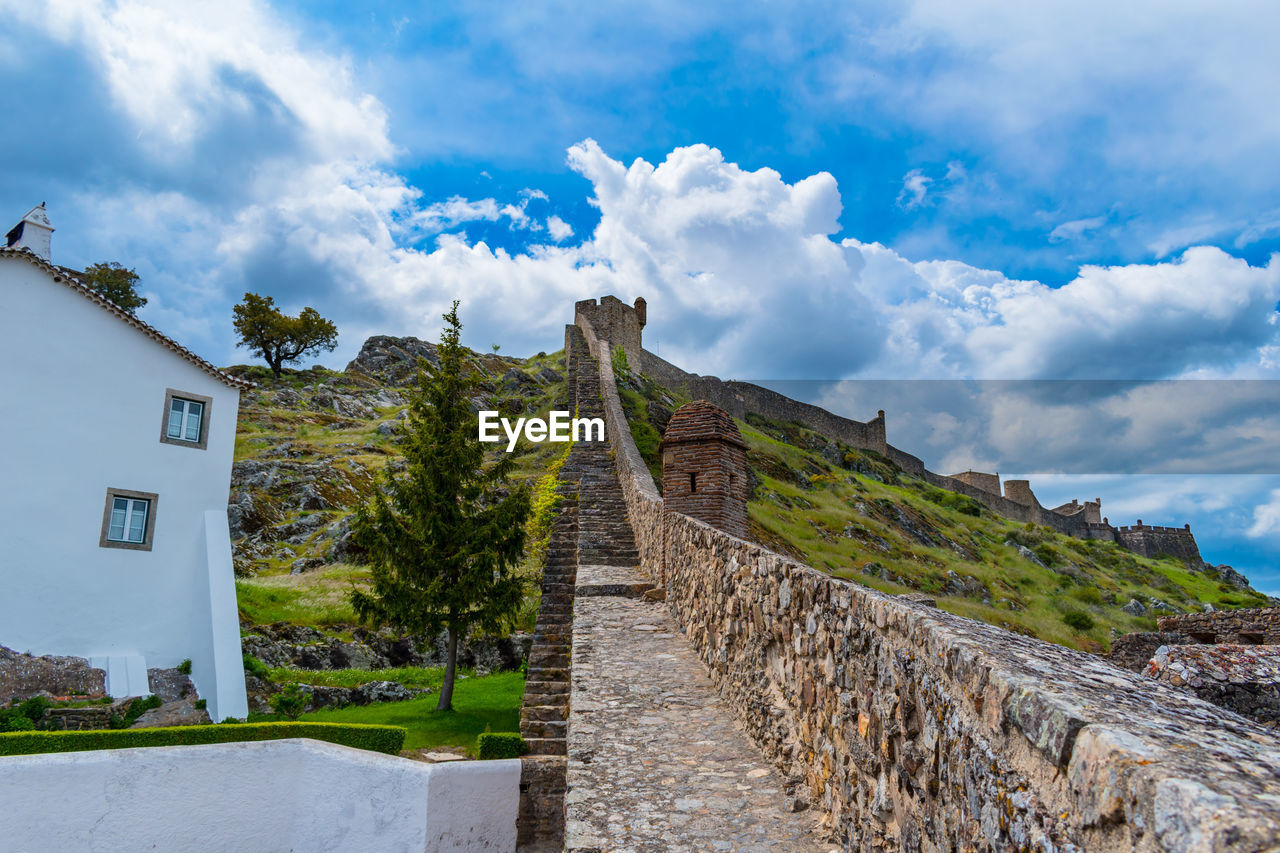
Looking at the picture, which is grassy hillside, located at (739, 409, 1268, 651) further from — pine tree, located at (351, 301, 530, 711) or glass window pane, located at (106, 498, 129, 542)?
glass window pane, located at (106, 498, 129, 542)

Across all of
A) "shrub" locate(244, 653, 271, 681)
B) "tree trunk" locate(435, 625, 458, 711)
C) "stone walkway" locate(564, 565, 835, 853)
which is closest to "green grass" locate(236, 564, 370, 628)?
"shrub" locate(244, 653, 271, 681)

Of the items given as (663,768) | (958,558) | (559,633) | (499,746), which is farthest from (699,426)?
(958,558)

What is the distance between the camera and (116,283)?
4759 cm

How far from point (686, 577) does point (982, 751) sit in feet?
19.8

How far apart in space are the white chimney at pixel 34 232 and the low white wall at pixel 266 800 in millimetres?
12354

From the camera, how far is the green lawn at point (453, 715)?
13688 mm

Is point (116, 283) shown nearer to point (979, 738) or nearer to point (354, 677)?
point (354, 677)

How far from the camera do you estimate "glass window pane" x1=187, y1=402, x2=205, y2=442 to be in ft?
58.2

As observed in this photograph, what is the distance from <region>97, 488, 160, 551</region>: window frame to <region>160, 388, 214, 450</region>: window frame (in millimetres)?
1302

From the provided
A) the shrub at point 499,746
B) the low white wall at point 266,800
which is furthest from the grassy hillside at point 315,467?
the shrub at point 499,746

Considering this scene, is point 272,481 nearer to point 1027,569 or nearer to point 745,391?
point 1027,569

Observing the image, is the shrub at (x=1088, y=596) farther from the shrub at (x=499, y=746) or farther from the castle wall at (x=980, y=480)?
the castle wall at (x=980, y=480)

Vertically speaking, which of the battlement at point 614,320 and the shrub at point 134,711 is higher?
the battlement at point 614,320

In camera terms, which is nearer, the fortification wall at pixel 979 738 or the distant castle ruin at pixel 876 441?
the fortification wall at pixel 979 738
